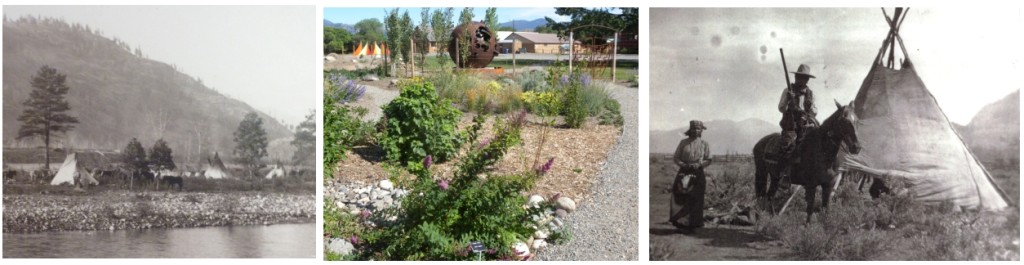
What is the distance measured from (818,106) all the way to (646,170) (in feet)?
4.08

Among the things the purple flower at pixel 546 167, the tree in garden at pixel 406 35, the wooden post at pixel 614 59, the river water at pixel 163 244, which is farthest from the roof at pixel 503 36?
the river water at pixel 163 244

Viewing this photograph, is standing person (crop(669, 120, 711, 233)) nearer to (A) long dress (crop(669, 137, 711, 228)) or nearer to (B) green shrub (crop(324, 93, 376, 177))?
(A) long dress (crop(669, 137, 711, 228))

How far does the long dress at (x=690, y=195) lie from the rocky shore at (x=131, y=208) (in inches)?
98.4

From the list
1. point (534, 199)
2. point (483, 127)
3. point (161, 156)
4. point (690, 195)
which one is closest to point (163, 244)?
point (161, 156)

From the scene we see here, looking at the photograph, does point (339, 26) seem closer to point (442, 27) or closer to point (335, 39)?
point (335, 39)

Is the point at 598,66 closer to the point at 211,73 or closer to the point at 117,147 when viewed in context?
the point at 211,73

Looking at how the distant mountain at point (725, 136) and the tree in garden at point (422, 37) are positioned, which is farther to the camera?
the tree in garden at point (422, 37)

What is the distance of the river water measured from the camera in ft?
19.0

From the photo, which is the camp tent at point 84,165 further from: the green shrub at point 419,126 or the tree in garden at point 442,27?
the tree in garden at point 442,27

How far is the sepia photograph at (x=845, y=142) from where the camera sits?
5609 millimetres

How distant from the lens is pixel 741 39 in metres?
5.58

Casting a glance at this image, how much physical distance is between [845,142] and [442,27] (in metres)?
2.97

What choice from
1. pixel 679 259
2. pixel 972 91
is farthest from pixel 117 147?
pixel 972 91

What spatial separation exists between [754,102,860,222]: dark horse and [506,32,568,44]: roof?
168cm
